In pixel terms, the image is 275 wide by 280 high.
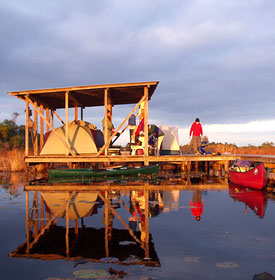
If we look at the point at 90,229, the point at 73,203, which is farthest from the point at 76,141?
the point at 90,229

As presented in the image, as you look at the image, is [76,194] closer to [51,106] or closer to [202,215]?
[202,215]

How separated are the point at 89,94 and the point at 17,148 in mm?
20523

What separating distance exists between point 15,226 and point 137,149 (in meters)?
11.8

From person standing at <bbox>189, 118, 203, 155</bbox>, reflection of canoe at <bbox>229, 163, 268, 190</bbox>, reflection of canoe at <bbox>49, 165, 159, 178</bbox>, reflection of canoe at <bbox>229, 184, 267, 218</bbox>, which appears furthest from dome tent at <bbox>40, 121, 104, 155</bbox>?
reflection of canoe at <bbox>229, 184, 267, 218</bbox>

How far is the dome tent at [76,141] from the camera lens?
19.3 meters

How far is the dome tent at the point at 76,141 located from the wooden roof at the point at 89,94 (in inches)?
72.6

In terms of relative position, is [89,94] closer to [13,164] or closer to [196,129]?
[196,129]

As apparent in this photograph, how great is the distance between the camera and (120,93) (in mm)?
18562

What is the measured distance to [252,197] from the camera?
35.8 ft

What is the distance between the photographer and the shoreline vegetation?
72.7 feet

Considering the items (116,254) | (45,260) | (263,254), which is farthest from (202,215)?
(45,260)

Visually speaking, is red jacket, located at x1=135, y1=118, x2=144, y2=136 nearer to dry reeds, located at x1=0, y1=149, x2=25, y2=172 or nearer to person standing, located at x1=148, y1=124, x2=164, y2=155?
person standing, located at x1=148, y1=124, x2=164, y2=155

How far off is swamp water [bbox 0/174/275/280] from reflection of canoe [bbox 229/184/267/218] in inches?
2.4

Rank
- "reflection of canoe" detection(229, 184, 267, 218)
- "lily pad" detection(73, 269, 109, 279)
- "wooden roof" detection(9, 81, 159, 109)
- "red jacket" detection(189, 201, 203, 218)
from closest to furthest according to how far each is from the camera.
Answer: "lily pad" detection(73, 269, 109, 279) < "red jacket" detection(189, 201, 203, 218) < "reflection of canoe" detection(229, 184, 267, 218) < "wooden roof" detection(9, 81, 159, 109)
